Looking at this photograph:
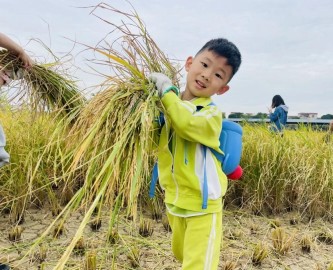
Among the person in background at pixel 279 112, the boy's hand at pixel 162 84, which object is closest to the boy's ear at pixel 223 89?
the boy's hand at pixel 162 84

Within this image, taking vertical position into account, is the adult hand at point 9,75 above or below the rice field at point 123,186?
above

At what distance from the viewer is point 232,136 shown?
75.9 inches

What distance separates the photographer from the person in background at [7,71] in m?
2.33

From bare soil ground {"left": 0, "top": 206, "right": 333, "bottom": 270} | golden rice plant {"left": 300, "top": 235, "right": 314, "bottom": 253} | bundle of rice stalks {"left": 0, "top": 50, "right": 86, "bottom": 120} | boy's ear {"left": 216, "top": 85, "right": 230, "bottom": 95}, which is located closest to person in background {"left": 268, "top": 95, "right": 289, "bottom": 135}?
bare soil ground {"left": 0, "top": 206, "right": 333, "bottom": 270}

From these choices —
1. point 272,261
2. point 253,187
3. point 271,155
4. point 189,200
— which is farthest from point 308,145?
point 189,200

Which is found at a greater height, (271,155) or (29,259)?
(271,155)

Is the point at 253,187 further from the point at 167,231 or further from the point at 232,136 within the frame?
the point at 232,136

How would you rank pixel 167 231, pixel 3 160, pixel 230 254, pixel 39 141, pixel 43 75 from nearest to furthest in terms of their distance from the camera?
pixel 3 160
pixel 43 75
pixel 230 254
pixel 167 231
pixel 39 141

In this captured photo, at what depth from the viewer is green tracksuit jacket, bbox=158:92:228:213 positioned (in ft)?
5.57

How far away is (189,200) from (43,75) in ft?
4.79

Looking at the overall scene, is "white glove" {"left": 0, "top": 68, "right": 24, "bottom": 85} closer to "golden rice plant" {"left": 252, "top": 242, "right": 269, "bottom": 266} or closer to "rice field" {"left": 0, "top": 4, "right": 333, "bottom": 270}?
"rice field" {"left": 0, "top": 4, "right": 333, "bottom": 270}

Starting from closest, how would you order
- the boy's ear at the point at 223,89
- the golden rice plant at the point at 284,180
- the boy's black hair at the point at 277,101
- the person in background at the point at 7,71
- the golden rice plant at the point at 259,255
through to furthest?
the boy's ear at the point at 223,89 → the person in background at the point at 7,71 → the golden rice plant at the point at 259,255 → the golden rice plant at the point at 284,180 → the boy's black hair at the point at 277,101

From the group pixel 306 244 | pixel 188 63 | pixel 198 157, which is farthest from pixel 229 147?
pixel 306 244

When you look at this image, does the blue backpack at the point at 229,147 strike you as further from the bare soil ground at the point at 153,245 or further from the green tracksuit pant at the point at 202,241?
the bare soil ground at the point at 153,245
